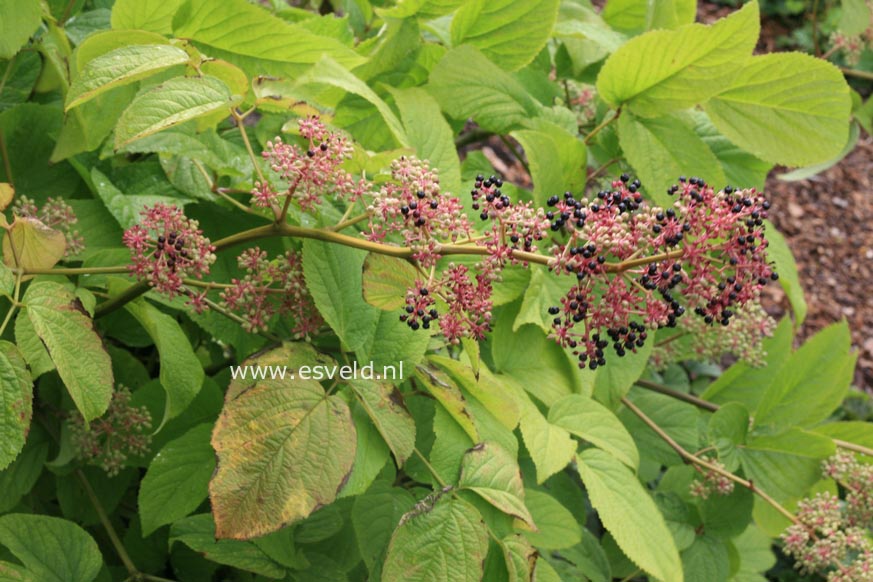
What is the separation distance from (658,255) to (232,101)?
0.70 m

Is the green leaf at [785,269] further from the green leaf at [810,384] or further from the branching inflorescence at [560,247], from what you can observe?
the branching inflorescence at [560,247]

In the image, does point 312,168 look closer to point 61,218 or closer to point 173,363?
point 173,363

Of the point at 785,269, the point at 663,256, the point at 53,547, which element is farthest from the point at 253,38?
the point at 785,269

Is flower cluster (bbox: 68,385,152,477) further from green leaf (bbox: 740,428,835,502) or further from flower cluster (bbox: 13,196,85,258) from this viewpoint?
green leaf (bbox: 740,428,835,502)

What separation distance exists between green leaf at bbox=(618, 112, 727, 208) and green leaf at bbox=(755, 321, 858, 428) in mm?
729

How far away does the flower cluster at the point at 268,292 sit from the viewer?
1558 mm

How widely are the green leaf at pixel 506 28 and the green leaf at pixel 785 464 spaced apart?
1240 mm

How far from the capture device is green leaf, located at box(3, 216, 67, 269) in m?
1.49

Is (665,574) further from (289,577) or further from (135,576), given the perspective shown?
(135,576)

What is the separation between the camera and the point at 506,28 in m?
2.20

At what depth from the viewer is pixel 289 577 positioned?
Answer: 1.93 m

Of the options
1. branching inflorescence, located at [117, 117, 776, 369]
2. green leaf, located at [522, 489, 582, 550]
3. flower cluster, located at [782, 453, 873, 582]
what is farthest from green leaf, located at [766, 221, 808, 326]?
branching inflorescence, located at [117, 117, 776, 369]

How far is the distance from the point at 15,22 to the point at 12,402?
76 cm

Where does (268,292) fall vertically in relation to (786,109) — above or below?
below
